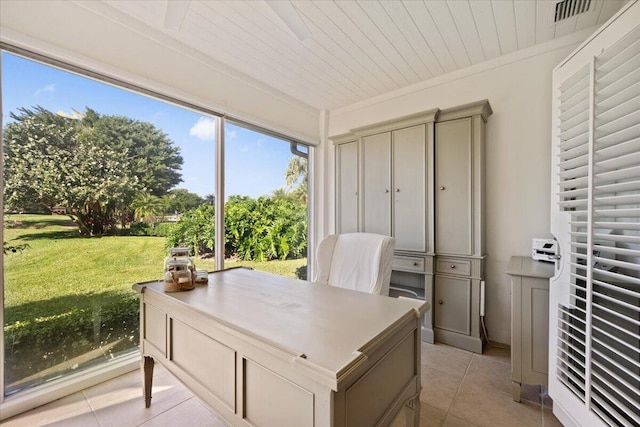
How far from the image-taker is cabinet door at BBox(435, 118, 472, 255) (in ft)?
7.90

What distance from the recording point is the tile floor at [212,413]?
1565mm

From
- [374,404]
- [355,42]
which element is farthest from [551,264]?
[355,42]

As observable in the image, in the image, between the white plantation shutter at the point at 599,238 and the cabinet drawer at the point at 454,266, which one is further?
the cabinet drawer at the point at 454,266

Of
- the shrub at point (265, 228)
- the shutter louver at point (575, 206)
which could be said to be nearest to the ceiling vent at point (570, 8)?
the shutter louver at point (575, 206)

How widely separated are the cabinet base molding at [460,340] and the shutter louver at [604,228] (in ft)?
2.83

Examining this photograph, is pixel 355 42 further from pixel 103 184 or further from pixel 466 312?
pixel 466 312

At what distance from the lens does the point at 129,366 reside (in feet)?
6.76

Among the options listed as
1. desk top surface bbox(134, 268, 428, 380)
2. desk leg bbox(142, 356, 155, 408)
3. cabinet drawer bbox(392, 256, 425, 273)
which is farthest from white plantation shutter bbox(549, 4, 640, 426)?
desk leg bbox(142, 356, 155, 408)

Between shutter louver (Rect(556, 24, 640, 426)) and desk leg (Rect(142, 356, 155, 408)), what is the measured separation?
7.55ft

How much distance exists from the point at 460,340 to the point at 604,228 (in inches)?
63.5

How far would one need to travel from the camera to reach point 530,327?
1680 millimetres

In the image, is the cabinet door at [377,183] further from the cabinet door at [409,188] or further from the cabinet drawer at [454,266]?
the cabinet drawer at [454,266]

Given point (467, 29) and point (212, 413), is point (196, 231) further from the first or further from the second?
point (467, 29)

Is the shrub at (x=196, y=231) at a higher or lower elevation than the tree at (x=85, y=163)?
lower
